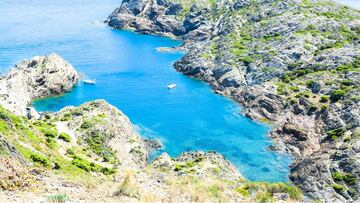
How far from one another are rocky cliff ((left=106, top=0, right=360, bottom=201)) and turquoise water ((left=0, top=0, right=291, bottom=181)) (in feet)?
17.8

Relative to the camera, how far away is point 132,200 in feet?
85.8

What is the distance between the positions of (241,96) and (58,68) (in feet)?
196

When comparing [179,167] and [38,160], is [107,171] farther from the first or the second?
[179,167]

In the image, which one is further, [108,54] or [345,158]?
[108,54]

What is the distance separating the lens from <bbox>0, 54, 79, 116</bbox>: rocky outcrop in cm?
11500

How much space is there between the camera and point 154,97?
125 metres

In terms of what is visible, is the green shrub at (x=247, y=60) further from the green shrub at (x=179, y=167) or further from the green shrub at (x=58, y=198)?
the green shrub at (x=58, y=198)

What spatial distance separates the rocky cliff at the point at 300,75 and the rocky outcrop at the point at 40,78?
43.5m

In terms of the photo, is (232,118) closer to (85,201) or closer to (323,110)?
(323,110)

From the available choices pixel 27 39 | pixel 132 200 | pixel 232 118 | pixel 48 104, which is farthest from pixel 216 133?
pixel 27 39

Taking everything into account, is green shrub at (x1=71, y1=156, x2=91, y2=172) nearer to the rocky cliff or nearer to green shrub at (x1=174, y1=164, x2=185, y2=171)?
green shrub at (x1=174, y1=164, x2=185, y2=171)

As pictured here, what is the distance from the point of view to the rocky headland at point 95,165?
2673 cm

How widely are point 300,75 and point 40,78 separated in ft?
265

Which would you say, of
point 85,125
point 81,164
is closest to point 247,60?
point 85,125
